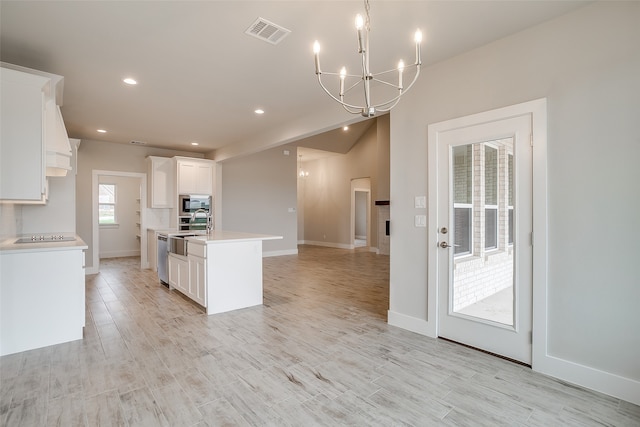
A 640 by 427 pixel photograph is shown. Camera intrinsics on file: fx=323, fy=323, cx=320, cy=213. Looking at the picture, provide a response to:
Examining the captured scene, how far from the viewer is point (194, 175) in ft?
23.3

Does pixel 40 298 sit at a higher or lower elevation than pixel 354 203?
lower

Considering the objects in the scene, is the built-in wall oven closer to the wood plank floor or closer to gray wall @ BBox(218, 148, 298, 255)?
gray wall @ BBox(218, 148, 298, 255)

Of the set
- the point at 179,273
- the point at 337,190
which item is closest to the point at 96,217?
the point at 179,273

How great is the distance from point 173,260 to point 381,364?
11.5 ft

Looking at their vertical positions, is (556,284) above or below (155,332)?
above

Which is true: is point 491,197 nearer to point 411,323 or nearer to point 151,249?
point 411,323

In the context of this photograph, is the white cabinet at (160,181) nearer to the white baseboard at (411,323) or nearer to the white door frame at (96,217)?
the white door frame at (96,217)

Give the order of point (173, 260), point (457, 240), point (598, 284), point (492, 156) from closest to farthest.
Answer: point (598, 284)
point (492, 156)
point (457, 240)
point (173, 260)

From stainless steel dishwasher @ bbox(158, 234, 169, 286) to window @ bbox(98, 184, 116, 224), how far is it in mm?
4322

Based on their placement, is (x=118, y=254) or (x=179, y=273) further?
(x=118, y=254)

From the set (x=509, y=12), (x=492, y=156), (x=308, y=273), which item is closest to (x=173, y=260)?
(x=308, y=273)

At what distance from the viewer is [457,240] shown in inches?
118

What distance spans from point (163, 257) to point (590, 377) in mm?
5329

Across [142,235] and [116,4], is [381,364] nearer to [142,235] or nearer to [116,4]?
[116,4]
